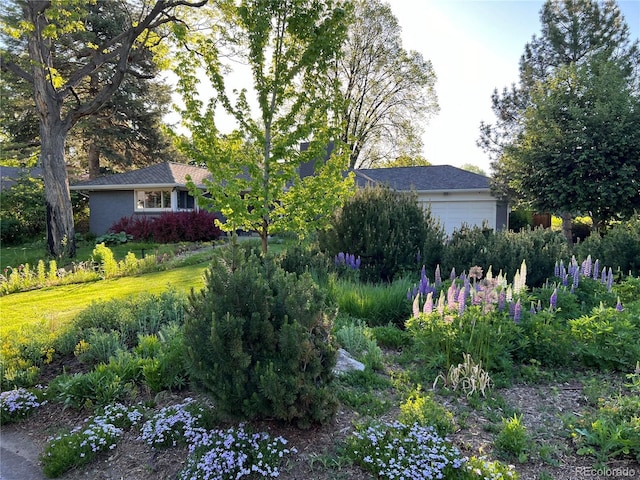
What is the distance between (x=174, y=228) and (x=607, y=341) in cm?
1615

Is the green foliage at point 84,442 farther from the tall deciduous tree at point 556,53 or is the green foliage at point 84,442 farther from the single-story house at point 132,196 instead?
the single-story house at point 132,196

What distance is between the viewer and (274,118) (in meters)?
6.52

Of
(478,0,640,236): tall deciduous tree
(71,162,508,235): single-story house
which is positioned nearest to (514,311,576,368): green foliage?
(478,0,640,236): tall deciduous tree

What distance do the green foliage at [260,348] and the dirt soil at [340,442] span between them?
7.3 inches

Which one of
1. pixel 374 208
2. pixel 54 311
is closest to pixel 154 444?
pixel 54 311

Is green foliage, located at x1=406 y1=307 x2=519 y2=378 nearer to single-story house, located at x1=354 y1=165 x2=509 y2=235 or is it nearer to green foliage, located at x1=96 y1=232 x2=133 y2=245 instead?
single-story house, located at x1=354 y1=165 x2=509 y2=235

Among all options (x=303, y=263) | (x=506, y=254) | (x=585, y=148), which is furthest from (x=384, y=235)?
(x=585, y=148)

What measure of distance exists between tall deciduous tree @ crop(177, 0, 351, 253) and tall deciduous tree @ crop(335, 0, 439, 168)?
20.3m

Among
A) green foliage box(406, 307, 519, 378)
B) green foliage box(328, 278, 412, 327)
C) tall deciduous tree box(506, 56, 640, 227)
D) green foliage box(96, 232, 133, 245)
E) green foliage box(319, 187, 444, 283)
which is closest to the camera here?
green foliage box(406, 307, 519, 378)

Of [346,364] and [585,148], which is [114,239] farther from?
[585,148]

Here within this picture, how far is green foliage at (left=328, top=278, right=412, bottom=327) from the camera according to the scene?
526 centimetres

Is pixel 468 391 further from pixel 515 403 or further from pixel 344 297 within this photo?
pixel 344 297

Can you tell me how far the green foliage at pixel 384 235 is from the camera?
281 inches

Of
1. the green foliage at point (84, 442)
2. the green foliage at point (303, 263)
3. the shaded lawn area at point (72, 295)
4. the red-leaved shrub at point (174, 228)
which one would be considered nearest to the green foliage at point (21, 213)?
the red-leaved shrub at point (174, 228)
